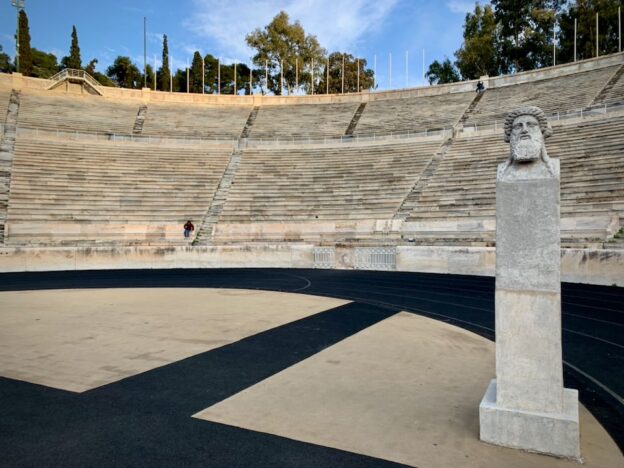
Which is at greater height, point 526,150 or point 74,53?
point 74,53

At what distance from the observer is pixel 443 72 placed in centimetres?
6003

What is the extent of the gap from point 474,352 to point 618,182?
16862 millimetres

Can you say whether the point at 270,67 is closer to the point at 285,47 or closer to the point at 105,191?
the point at 285,47

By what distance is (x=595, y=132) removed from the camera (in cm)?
2341

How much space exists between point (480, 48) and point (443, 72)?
28.4 feet

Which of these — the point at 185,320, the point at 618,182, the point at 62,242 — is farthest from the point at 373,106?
the point at 185,320

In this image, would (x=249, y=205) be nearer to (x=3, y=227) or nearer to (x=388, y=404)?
(x=3, y=227)

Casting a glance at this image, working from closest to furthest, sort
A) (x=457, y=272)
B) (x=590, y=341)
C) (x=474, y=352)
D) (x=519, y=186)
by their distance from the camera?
(x=519, y=186) < (x=474, y=352) < (x=590, y=341) < (x=457, y=272)

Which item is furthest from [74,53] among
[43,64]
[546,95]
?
[546,95]

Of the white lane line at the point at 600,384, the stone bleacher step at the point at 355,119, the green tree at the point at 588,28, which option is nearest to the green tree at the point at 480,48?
the green tree at the point at 588,28

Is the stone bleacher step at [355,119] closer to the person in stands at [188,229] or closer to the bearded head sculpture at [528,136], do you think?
the person in stands at [188,229]

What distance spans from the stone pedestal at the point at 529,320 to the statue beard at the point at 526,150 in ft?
0.26

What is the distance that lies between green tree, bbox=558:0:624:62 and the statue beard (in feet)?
178

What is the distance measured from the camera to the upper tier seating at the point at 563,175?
739 inches
